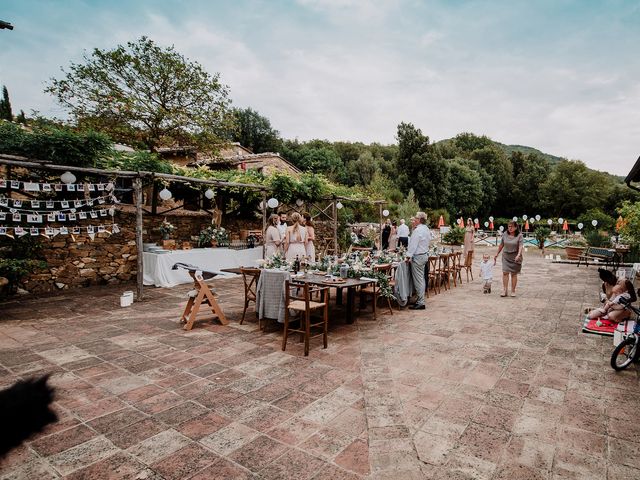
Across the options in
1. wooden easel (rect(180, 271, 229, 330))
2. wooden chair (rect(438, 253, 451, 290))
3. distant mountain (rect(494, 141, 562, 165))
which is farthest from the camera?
distant mountain (rect(494, 141, 562, 165))

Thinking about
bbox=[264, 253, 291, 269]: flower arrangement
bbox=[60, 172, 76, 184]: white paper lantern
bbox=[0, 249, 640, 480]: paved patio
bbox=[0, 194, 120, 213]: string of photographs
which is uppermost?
bbox=[60, 172, 76, 184]: white paper lantern

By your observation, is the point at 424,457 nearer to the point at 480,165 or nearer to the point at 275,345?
the point at 275,345

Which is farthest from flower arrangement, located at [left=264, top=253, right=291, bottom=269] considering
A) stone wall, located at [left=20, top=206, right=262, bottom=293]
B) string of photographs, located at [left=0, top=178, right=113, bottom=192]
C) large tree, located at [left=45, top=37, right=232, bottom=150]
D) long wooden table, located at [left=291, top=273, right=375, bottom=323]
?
large tree, located at [left=45, top=37, right=232, bottom=150]

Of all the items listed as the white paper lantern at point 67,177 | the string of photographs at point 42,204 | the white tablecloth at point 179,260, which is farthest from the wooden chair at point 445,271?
the white paper lantern at point 67,177

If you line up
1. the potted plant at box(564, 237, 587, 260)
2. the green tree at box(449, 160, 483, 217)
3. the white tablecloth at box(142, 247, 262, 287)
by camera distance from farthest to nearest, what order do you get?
the green tree at box(449, 160, 483, 217) < the potted plant at box(564, 237, 587, 260) < the white tablecloth at box(142, 247, 262, 287)

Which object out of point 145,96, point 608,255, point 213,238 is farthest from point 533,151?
point 213,238

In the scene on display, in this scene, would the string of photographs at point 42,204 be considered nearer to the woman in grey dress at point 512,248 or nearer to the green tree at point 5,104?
the woman in grey dress at point 512,248

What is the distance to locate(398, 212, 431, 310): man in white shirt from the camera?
5.96 metres

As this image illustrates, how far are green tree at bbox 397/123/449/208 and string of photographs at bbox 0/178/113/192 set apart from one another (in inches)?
937

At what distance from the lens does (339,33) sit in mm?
10867

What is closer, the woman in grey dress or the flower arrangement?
the flower arrangement

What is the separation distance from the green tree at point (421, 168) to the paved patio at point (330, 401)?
23.8m

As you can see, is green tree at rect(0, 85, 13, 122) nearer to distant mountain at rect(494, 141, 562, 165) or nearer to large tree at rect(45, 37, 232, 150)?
large tree at rect(45, 37, 232, 150)

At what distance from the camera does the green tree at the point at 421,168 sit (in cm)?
2806
